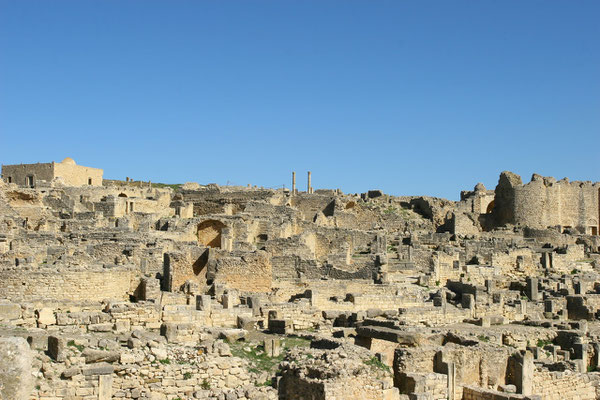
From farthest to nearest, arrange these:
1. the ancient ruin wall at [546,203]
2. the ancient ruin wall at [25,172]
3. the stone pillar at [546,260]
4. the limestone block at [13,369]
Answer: the ancient ruin wall at [546,203] → the ancient ruin wall at [25,172] → the stone pillar at [546,260] → the limestone block at [13,369]

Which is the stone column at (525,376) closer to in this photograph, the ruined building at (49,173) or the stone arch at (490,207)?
the ruined building at (49,173)

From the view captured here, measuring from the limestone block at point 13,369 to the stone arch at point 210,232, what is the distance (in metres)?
22.1

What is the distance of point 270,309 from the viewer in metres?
14.8

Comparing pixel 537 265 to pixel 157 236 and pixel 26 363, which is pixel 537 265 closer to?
pixel 157 236

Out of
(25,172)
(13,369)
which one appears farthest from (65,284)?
(25,172)

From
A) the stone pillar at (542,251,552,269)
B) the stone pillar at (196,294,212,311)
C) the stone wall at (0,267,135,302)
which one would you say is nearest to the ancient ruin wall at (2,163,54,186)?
the stone pillar at (542,251,552,269)

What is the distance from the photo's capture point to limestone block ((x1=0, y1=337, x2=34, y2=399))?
17.7 ft

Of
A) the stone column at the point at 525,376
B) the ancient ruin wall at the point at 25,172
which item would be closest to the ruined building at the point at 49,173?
the ancient ruin wall at the point at 25,172

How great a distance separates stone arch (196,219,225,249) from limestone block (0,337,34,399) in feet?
72.5

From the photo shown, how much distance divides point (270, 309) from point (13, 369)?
9.53 meters

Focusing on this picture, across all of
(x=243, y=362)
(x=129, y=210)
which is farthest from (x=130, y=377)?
(x=129, y=210)

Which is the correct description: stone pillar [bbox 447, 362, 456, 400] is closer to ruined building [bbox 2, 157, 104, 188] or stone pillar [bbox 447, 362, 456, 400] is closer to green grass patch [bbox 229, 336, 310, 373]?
green grass patch [bbox 229, 336, 310, 373]

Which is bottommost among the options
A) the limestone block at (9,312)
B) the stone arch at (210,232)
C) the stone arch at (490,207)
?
the limestone block at (9,312)

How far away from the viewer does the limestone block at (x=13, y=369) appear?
540 cm
